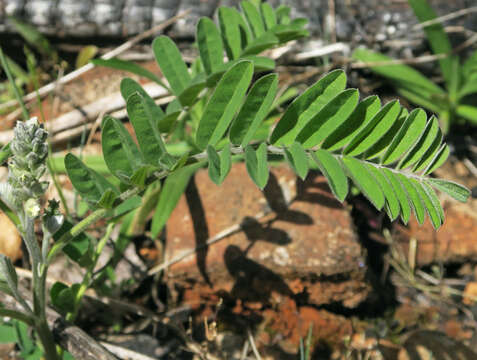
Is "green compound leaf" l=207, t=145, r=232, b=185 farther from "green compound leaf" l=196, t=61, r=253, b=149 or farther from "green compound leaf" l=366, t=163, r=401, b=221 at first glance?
"green compound leaf" l=366, t=163, r=401, b=221

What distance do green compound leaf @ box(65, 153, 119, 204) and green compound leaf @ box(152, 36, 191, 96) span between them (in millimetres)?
520

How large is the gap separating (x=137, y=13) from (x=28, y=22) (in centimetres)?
58

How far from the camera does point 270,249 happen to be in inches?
79.2

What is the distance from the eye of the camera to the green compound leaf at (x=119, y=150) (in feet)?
4.01

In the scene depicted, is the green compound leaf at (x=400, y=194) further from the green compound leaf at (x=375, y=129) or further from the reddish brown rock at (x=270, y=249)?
the reddish brown rock at (x=270, y=249)

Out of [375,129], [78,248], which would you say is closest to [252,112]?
[375,129]

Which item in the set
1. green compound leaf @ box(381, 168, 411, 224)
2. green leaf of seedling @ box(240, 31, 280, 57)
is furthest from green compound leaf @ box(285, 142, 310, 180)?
green leaf of seedling @ box(240, 31, 280, 57)

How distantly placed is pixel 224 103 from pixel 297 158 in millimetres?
239

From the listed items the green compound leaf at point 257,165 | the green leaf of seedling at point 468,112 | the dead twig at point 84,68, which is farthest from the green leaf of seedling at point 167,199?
the green leaf of seedling at point 468,112

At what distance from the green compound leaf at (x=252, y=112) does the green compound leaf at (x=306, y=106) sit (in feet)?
0.18

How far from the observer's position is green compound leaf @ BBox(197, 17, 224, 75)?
1.70m

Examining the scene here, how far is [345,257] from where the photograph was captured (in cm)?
201

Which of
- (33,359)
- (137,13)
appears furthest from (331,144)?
(137,13)

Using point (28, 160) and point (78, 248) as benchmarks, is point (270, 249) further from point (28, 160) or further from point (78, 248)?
point (28, 160)
